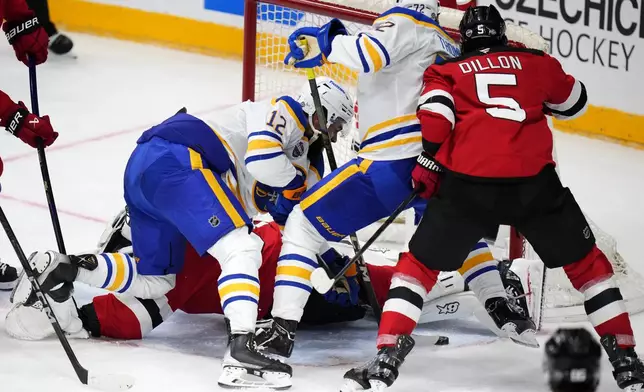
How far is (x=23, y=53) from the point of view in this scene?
14.0 feet

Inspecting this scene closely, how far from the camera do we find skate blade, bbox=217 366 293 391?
3434 mm

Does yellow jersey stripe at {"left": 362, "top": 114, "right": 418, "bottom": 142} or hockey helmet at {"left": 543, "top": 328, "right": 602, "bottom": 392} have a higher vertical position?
yellow jersey stripe at {"left": 362, "top": 114, "right": 418, "bottom": 142}

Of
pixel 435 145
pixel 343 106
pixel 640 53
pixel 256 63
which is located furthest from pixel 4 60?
pixel 435 145

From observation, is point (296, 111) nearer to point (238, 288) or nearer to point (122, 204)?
point (238, 288)

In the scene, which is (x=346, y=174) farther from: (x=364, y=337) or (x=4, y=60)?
(x=4, y=60)

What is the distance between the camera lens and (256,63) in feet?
16.4

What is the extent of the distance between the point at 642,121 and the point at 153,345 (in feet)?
11.2

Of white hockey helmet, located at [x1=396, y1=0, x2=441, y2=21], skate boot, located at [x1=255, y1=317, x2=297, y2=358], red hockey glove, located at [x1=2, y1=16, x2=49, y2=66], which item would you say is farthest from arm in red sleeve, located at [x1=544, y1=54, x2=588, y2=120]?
red hockey glove, located at [x1=2, y1=16, x2=49, y2=66]

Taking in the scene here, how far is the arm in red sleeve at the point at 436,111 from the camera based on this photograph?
11.1ft

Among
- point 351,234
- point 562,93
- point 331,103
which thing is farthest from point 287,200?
point 562,93

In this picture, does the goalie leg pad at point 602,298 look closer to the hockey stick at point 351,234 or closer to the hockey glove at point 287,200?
the hockey stick at point 351,234

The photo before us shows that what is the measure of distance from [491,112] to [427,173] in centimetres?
27

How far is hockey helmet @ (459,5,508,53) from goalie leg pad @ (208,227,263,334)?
0.86m

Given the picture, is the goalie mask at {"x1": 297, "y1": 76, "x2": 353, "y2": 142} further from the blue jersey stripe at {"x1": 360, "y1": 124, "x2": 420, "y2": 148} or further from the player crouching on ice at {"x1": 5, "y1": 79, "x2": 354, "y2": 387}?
the blue jersey stripe at {"x1": 360, "y1": 124, "x2": 420, "y2": 148}
